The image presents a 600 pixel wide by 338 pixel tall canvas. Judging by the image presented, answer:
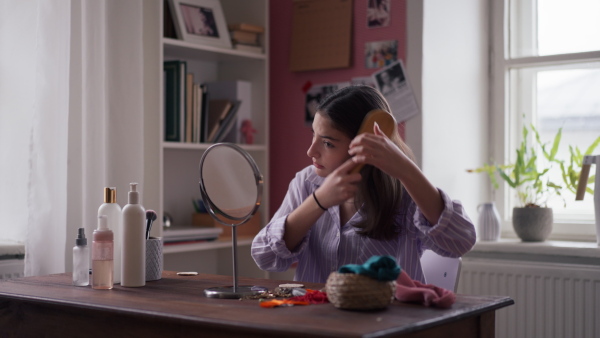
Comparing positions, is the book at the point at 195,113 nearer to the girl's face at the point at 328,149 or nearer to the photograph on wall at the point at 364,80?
the photograph on wall at the point at 364,80

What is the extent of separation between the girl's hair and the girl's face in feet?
0.06

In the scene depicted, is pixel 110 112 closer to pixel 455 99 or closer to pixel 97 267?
pixel 97 267

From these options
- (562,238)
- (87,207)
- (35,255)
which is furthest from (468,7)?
(35,255)

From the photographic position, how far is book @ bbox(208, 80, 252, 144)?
129 inches

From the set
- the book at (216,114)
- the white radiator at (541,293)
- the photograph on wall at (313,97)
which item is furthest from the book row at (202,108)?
the white radiator at (541,293)

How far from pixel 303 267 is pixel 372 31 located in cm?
138

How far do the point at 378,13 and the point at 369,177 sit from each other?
4.27 ft

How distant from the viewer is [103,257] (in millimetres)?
1740

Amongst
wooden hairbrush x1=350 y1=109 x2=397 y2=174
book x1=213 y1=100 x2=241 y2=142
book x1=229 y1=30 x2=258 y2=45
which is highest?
book x1=229 y1=30 x2=258 y2=45

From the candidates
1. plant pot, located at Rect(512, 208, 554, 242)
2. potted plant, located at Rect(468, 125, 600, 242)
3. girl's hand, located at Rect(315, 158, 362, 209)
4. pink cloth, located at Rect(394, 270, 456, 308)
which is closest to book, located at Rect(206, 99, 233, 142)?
potted plant, located at Rect(468, 125, 600, 242)

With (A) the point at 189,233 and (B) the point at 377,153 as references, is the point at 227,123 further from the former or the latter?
(B) the point at 377,153

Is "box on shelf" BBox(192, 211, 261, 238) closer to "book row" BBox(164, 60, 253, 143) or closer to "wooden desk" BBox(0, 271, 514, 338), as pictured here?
"book row" BBox(164, 60, 253, 143)

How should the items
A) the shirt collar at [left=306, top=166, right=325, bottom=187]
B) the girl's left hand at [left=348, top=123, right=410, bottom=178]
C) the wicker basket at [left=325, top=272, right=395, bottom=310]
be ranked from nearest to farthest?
the wicker basket at [left=325, top=272, right=395, bottom=310] < the girl's left hand at [left=348, top=123, right=410, bottom=178] < the shirt collar at [left=306, top=166, right=325, bottom=187]

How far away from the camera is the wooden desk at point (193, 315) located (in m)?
1.27
